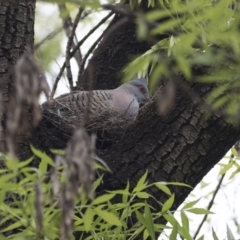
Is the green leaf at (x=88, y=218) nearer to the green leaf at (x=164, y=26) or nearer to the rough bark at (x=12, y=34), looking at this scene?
the green leaf at (x=164, y=26)

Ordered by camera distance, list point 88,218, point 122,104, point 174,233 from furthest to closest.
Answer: point 122,104, point 174,233, point 88,218

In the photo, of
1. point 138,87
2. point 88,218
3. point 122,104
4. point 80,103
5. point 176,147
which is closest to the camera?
point 88,218

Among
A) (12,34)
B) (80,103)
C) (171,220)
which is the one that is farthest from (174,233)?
(80,103)

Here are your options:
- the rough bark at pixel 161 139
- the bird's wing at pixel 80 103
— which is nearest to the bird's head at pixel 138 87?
the bird's wing at pixel 80 103

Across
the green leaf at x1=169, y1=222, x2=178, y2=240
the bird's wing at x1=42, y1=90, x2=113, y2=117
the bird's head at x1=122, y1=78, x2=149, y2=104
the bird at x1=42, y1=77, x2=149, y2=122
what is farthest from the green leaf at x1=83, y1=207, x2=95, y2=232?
the bird's head at x1=122, y1=78, x2=149, y2=104

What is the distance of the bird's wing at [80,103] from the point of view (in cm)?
307

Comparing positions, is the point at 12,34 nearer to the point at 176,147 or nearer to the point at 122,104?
the point at 176,147

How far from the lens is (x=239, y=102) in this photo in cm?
156

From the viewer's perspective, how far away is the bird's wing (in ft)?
10.1

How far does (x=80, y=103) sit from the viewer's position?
3.07 m

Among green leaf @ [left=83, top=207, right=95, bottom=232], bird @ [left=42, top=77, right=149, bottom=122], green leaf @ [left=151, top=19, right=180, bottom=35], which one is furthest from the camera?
bird @ [left=42, top=77, right=149, bottom=122]

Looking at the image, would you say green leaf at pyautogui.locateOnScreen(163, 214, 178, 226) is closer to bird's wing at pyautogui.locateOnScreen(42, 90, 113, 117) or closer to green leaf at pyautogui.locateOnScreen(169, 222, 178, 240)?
green leaf at pyautogui.locateOnScreen(169, 222, 178, 240)

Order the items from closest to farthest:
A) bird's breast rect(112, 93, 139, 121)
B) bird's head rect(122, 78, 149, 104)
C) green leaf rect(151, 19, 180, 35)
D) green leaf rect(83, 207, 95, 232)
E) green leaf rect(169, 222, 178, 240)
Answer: green leaf rect(151, 19, 180, 35)
green leaf rect(83, 207, 95, 232)
green leaf rect(169, 222, 178, 240)
bird's breast rect(112, 93, 139, 121)
bird's head rect(122, 78, 149, 104)

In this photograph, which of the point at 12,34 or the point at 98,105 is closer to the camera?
the point at 12,34
